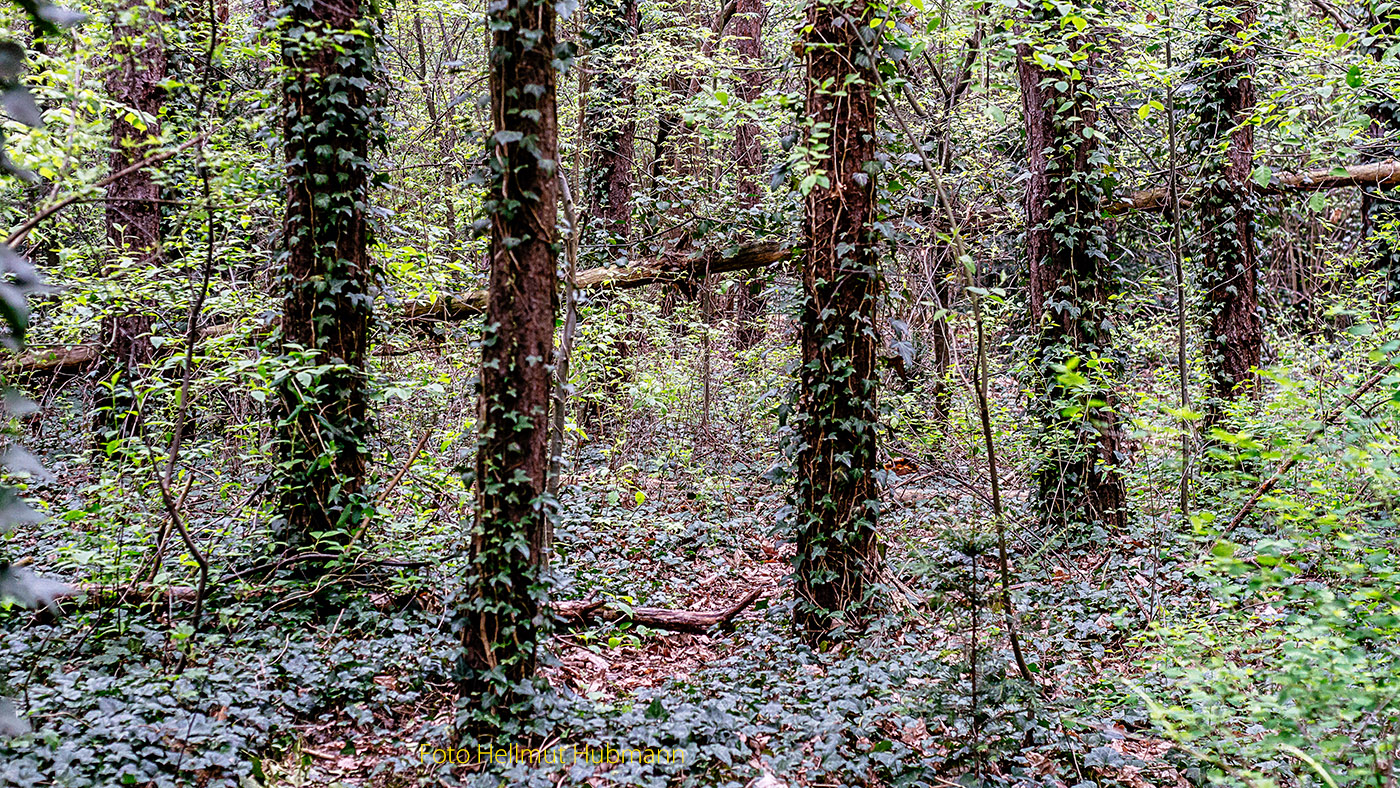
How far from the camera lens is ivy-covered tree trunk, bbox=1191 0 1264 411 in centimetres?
894

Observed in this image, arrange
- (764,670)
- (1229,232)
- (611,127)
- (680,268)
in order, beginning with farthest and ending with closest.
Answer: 1. (611,127)
2. (680,268)
3. (1229,232)
4. (764,670)

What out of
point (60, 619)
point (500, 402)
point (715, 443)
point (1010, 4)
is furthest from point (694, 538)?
point (1010, 4)

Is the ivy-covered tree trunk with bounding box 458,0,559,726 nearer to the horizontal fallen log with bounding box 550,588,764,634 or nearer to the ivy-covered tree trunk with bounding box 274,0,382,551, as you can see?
the horizontal fallen log with bounding box 550,588,764,634

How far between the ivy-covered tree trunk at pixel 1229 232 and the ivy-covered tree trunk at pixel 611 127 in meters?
6.80

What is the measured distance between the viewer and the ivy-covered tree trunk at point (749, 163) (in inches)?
399

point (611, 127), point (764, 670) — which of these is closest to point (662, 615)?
point (764, 670)

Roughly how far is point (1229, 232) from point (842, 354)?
6467 millimetres

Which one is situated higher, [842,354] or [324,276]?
[324,276]

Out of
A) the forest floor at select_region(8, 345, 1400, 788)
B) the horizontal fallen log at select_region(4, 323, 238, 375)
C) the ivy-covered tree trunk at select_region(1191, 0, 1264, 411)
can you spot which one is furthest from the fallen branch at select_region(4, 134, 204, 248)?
the ivy-covered tree trunk at select_region(1191, 0, 1264, 411)

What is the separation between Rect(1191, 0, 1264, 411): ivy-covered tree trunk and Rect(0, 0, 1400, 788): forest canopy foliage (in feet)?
Result: 0.15

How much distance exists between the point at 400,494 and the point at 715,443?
445 cm

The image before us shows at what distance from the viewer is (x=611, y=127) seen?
35.9 ft

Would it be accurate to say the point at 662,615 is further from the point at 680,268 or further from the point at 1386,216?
the point at 1386,216

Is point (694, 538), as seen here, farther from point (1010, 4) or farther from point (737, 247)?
point (1010, 4)
